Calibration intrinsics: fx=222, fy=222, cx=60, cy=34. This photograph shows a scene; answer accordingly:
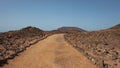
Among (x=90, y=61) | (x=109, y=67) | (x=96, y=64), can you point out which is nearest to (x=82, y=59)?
(x=90, y=61)

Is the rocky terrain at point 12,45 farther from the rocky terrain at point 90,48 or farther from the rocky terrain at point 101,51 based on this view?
the rocky terrain at point 101,51

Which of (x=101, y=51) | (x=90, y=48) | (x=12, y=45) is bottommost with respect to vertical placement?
(x=101, y=51)

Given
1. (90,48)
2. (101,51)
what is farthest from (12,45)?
(101,51)

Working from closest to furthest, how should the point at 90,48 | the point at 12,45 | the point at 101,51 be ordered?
the point at 101,51
the point at 90,48
the point at 12,45

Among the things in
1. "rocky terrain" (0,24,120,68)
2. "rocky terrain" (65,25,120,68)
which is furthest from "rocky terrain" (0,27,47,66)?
"rocky terrain" (65,25,120,68)

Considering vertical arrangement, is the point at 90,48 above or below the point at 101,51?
above

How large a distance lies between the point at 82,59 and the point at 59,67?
13.3ft

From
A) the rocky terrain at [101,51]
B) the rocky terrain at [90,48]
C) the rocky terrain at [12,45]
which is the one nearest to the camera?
the rocky terrain at [101,51]

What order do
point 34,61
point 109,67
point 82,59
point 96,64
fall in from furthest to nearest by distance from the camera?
point 82,59
point 34,61
point 96,64
point 109,67

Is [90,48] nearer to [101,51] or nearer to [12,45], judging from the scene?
[101,51]

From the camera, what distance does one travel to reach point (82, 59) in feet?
65.6

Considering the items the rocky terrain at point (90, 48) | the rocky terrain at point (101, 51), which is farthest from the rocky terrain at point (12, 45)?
the rocky terrain at point (101, 51)

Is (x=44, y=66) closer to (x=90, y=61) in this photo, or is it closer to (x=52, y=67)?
(x=52, y=67)

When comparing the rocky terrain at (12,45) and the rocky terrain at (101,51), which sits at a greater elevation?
the rocky terrain at (12,45)
